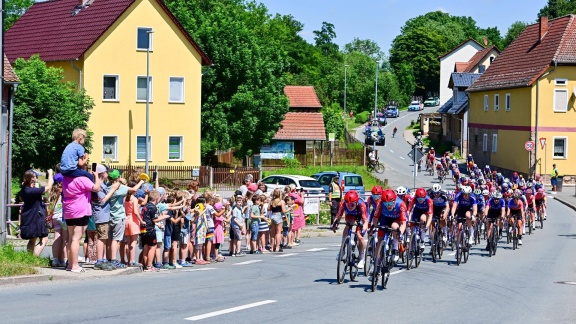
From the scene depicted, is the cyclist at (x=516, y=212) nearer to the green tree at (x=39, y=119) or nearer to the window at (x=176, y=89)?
the green tree at (x=39, y=119)

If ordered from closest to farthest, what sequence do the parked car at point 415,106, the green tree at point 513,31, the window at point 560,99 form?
the window at point 560,99 → the parked car at point 415,106 → the green tree at point 513,31

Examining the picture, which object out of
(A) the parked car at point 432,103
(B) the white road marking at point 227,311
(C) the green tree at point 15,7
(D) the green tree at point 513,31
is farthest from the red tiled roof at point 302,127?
(D) the green tree at point 513,31

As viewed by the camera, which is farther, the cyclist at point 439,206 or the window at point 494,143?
the window at point 494,143

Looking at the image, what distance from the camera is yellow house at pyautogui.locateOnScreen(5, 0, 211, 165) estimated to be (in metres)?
Answer: 53.0

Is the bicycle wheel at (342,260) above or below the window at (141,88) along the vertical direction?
below

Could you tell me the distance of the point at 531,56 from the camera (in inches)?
2719

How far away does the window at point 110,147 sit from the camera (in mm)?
53656

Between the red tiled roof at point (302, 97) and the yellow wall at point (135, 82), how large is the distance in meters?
25.6

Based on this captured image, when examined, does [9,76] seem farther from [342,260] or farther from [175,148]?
[175,148]

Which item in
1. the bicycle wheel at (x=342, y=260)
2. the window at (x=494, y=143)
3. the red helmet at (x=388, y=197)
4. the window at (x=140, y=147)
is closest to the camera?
the bicycle wheel at (x=342, y=260)

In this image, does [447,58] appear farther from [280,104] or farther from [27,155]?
[27,155]

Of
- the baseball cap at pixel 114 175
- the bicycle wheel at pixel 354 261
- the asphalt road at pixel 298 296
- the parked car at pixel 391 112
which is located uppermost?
the parked car at pixel 391 112

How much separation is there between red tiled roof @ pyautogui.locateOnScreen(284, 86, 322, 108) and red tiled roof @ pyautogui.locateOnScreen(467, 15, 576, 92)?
1333 cm

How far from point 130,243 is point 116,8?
36362 millimetres
